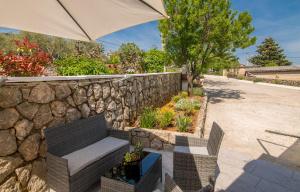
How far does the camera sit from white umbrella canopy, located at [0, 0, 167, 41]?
1.96 meters

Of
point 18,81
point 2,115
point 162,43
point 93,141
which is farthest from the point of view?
point 162,43

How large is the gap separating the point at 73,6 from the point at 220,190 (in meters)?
3.90

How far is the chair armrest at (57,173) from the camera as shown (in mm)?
3234

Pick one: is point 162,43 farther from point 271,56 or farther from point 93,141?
point 271,56

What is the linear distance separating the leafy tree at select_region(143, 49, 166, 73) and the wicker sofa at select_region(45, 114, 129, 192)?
756 cm

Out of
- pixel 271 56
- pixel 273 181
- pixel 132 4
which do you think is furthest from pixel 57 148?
pixel 271 56

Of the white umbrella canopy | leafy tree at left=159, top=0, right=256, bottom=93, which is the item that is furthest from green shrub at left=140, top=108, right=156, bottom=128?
leafy tree at left=159, top=0, right=256, bottom=93

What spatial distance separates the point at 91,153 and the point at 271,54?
7227cm

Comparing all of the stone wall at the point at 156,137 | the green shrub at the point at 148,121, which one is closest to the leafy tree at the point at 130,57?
the green shrub at the point at 148,121

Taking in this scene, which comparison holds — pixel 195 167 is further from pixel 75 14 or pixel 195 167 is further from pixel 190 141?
pixel 75 14

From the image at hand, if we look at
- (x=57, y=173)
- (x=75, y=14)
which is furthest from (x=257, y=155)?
(x=75, y=14)

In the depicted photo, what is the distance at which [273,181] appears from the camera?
4254 mm

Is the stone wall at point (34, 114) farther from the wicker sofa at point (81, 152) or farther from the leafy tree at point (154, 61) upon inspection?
the leafy tree at point (154, 61)

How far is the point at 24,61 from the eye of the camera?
3785mm
